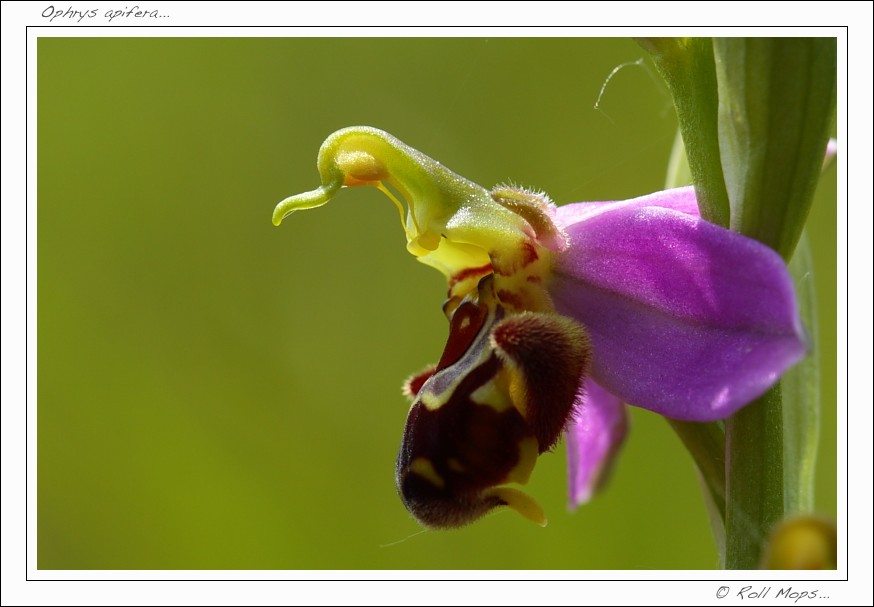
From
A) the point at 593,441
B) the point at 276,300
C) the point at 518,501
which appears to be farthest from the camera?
the point at 276,300

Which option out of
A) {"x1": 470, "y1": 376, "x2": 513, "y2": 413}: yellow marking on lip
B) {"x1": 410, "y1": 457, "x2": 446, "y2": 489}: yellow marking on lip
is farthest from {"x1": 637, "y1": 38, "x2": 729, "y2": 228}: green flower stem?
{"x1": 410, "y1": 457, "x2": 446, "y2": 489}: yellow marking on lip

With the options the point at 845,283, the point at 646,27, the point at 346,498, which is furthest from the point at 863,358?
the point at 346,498

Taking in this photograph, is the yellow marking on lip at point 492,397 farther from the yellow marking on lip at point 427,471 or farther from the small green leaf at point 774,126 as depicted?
the small green leaf at point 774,126

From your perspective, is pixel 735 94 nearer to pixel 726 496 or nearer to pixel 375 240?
pixel 726 496

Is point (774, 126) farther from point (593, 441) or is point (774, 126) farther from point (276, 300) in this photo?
point (276, 300)

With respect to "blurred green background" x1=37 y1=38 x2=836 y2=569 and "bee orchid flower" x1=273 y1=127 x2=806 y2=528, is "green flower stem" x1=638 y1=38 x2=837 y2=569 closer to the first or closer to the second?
"bee orchid flower" x1=273 y1=127 x2=806 y2=528

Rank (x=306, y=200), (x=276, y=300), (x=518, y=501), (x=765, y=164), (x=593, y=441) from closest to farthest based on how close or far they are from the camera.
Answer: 1. (x=765, y=164)
2. (x=518, y=501)
3. (x=306, y=200)
4. (x=593, y=441)
5. (x=276, y=300)

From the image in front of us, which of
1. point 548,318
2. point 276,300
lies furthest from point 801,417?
point 276,300
